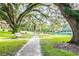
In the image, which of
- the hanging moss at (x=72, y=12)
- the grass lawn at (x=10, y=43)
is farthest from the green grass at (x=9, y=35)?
the hanging moss at (x=72, y=12)

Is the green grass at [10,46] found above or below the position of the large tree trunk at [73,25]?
below

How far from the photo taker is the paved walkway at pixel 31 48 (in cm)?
183

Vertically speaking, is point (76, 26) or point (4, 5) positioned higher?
point (4, 5)

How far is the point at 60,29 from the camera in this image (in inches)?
73.5

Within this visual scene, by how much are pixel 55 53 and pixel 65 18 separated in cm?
31

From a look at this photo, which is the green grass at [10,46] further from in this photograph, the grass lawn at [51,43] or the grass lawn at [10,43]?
the grass lawn at [51,43]

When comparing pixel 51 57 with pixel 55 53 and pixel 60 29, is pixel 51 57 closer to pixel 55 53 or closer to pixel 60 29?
pixel 55 53

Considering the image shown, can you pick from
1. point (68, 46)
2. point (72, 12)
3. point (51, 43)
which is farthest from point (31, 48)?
point (72, 12)

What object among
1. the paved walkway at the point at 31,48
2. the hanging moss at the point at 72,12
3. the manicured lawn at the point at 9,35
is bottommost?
the paved walkway at the point at 31,48

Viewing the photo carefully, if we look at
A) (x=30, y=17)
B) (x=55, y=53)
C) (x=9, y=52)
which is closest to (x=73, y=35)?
(x=55, y=53)

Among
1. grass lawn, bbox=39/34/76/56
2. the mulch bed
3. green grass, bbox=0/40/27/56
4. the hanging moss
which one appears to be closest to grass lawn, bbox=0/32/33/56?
green grass, bbox=0/40/27/56

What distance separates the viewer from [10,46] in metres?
1.85

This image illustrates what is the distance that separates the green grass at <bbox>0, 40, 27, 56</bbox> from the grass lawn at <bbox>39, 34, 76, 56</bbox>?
0.55 ft

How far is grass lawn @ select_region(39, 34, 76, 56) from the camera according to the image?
5.99ft
